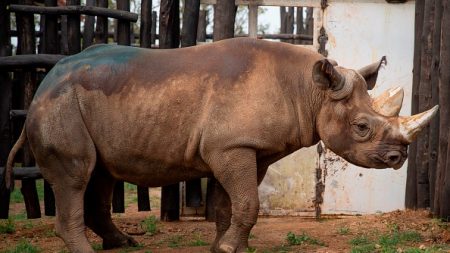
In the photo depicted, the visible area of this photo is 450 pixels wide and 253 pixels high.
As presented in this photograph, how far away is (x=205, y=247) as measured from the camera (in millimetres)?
8883

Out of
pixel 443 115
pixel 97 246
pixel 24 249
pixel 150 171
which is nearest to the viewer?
pixel 150 171

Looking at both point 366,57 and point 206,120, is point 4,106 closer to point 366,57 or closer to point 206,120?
point 206,120

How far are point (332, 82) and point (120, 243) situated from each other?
263 centimetres

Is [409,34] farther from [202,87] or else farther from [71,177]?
[71,177]

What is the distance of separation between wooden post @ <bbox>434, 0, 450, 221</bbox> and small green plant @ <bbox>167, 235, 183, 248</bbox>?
2692mm

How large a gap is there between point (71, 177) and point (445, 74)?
4023 mm

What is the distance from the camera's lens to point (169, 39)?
1079 centimetres

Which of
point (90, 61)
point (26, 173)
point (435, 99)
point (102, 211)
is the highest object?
point (90, 61)

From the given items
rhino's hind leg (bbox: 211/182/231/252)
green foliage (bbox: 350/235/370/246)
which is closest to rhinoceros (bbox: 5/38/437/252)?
rhino's hind leg (bbox: 211/182/231/252)

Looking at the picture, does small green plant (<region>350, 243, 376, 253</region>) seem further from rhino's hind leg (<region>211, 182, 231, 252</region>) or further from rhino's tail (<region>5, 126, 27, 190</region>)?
rhino's tail (<region>5, 126, 27, 190</region>)

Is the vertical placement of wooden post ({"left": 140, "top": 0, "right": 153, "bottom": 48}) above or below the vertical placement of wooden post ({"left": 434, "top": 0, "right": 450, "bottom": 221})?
above

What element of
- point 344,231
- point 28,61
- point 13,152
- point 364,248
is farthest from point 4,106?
point 364,248

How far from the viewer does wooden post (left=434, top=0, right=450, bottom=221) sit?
9500 millimetres

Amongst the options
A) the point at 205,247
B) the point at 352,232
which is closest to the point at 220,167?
the point at 205,247
